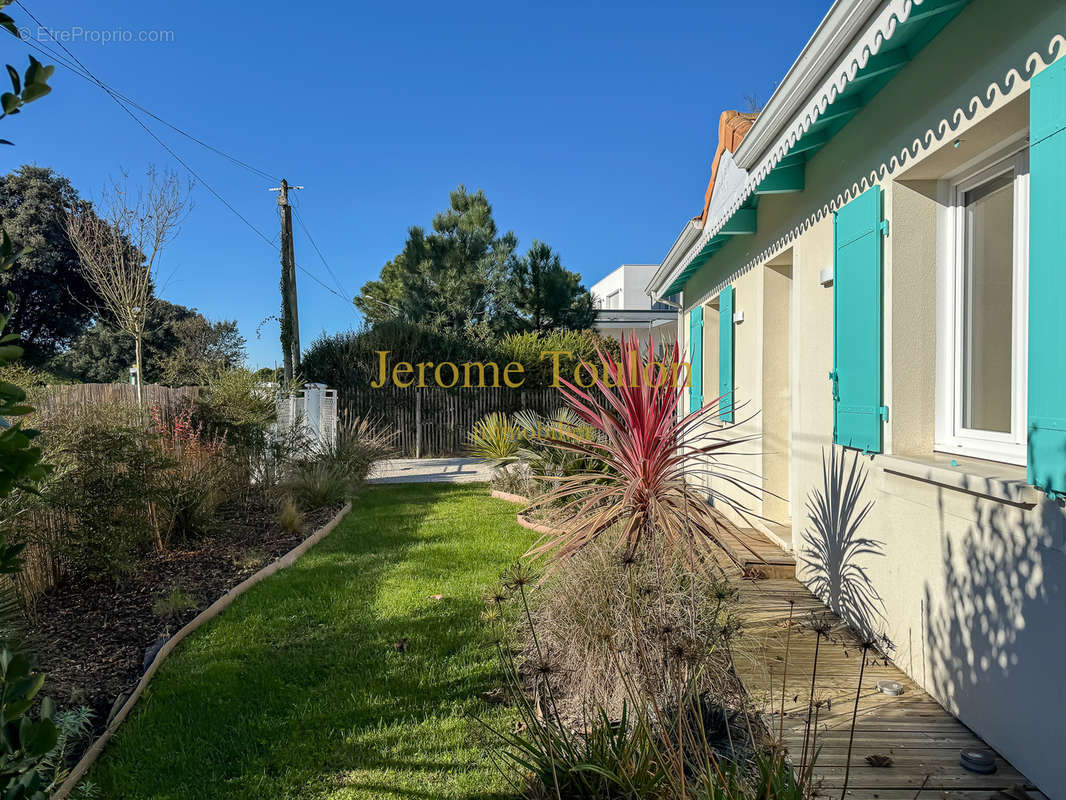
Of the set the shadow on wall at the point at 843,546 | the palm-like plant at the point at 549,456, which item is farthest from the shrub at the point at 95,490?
the shadow on wall at the point at 843,546

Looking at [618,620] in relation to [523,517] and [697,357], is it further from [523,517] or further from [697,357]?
[697,357]

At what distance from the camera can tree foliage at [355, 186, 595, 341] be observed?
22.2 meters

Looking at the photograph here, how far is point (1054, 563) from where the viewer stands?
2.20 metres

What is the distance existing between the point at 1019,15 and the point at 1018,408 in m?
1.48

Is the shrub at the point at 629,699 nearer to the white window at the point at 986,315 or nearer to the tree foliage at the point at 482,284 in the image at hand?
the white window at the point at 986,315

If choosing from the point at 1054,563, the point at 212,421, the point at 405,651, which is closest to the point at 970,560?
the point at 1054,563

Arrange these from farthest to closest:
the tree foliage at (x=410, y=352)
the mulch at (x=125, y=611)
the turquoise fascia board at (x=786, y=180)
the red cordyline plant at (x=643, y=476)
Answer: the tree foliage at (x=410, y=352)
the turquoise fascia board at (x=786, y=180)
the red cordyline plant at (x=643, y=476)
the mulch at (x=125, y=611)

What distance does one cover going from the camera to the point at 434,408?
1680 centimetres

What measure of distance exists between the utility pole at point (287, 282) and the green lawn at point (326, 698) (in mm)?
10768

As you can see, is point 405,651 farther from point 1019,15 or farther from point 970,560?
point 1019,15

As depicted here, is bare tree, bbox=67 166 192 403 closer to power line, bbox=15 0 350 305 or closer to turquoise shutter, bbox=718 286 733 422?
power line, bbox=15 0 350 305

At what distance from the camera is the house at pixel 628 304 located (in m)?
23.9

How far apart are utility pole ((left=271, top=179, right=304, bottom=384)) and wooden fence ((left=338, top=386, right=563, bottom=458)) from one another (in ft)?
5.54

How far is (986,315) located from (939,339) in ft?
0.96
